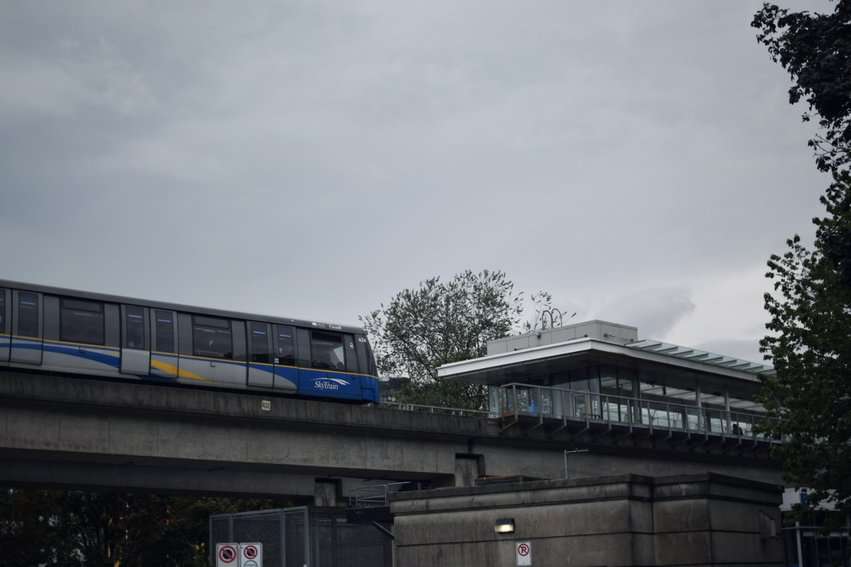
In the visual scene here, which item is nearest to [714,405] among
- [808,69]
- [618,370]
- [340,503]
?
[618,370]

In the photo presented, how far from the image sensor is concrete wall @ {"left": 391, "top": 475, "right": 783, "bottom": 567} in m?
25.4

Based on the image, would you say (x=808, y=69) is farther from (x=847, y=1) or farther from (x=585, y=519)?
(x=585, y=519)

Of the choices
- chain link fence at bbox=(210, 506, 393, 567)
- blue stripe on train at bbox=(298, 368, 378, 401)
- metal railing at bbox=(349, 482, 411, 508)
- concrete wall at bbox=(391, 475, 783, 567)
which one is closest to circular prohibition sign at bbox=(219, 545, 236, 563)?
chain link fence at bbox=(210, 506, 393, 567)

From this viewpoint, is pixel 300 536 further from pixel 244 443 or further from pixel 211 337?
pixel 211 337

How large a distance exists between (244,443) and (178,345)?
3.85 meters

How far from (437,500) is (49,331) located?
43.7 ft

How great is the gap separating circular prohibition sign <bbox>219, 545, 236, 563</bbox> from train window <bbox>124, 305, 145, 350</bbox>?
50.2ft

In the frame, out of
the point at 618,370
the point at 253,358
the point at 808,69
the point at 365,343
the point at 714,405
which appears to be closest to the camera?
the point at 808,69

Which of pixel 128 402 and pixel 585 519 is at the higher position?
pixel 128 402

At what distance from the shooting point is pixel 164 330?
122ft

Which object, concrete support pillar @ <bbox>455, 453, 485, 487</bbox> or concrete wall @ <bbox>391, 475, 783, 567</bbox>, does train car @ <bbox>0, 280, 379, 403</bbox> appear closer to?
concrete support pillar @ <bbox>455, 453, 485, 487</bbox>

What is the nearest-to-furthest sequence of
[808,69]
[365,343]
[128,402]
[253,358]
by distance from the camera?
1. [808,69]
2. [128,402]
3. [253,358]
4. [365,343]

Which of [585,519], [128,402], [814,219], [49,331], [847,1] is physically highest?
[847,1]

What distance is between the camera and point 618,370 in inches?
2114
